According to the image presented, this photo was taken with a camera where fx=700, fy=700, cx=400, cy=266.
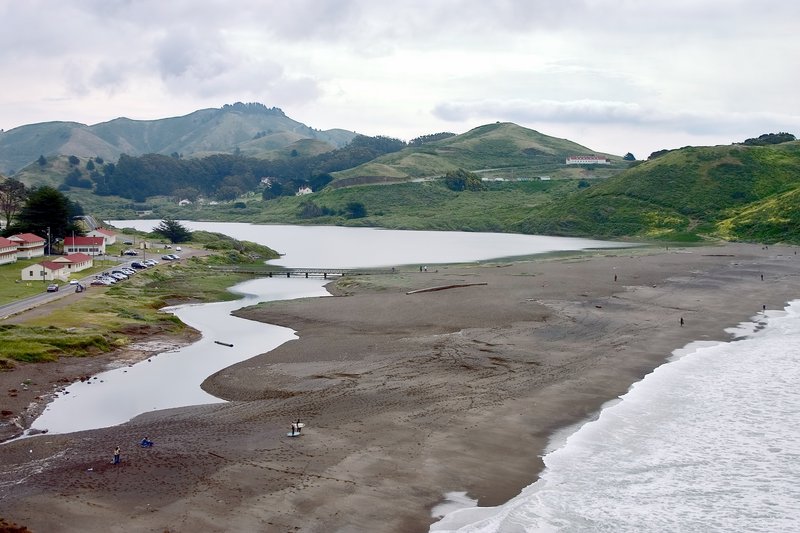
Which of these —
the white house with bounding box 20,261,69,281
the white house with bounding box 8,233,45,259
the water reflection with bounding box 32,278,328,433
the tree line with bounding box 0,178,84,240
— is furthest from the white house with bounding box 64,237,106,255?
the water reflection with bounding box 32,278,328,433

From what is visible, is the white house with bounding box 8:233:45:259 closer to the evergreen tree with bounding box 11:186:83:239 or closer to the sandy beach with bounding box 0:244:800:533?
the evergreen tree with bounding box 11:186:83:239

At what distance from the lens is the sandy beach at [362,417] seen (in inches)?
872

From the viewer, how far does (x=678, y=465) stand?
2684 cm

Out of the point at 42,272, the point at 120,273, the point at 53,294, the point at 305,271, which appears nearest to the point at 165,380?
the point at 53,294

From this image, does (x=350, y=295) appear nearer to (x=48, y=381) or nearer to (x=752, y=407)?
(x=48, y=381)

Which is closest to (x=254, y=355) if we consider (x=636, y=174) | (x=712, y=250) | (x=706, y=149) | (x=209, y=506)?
(x=209, y=506)

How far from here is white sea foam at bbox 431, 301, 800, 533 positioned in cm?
2231

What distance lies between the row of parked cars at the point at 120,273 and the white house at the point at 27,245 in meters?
11.1

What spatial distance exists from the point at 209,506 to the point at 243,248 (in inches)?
3960

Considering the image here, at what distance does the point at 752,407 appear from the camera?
3400cm

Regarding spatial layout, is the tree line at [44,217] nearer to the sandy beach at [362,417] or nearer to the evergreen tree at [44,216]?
the evergreen tree at [44,216]

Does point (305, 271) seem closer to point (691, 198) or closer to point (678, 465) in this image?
point (678, 465)

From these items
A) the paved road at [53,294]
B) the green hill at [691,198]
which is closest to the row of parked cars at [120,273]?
the paved road at [53,294]

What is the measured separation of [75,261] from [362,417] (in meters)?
58.4
